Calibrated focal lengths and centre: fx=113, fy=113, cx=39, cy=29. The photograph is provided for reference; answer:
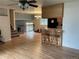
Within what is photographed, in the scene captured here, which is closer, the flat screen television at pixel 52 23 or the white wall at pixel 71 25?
the white wall at pixel 71 25

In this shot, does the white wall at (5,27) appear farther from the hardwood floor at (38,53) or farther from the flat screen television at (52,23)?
the flat screen television at (52,23)

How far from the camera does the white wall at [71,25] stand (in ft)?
20.4

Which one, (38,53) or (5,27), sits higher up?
(5,27)

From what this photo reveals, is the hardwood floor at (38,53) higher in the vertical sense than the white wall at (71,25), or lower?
lower

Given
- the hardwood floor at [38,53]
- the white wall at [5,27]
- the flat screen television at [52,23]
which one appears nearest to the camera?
the hardwood floor at [38,53]

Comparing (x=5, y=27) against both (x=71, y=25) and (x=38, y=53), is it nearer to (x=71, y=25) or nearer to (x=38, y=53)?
(x=38, y=53)

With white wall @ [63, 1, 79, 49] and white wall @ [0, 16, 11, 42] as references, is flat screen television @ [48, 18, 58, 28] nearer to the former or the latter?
white wall @ [63, 1, 79, 49]

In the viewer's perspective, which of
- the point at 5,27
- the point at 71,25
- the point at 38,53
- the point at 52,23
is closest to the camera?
the point at 38,53

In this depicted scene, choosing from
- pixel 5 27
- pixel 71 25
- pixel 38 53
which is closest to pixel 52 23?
pixel 71 25

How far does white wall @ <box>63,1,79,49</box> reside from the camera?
6227 mm

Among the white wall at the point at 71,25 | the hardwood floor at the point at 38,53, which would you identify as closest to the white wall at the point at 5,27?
the hardwood floor at the point at 38,53

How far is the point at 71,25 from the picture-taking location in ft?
21.2

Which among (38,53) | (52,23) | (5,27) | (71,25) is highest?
(52,23)

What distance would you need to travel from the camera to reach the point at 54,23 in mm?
7660
